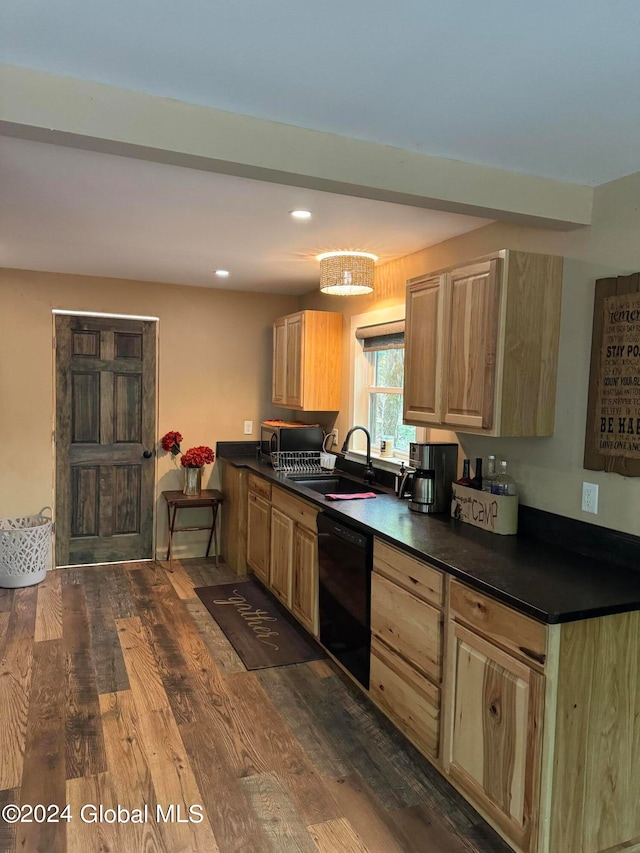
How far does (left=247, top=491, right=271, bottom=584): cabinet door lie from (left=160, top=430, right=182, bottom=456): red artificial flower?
0.91 m

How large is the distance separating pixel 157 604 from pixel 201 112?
3.27 meters

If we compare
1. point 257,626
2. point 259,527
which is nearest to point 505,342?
point 257,626

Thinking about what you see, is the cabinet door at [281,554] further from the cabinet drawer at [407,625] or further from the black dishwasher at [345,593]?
the cabinet drawer at [407,625]

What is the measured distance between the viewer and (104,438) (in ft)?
16.6

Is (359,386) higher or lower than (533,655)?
higher

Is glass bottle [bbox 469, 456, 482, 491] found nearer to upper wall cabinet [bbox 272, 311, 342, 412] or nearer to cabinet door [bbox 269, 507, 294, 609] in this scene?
cabinet door [bbox 269, 507, 294, 609]

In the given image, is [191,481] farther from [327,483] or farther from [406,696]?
[406,696]

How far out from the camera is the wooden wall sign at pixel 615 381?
7.43 ft

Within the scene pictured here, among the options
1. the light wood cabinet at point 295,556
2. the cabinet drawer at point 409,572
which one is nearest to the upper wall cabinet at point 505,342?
the cabinet drawer at point 409,572

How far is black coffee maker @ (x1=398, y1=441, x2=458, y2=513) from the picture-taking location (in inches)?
123

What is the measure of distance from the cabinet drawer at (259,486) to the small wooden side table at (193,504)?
0.50 metres

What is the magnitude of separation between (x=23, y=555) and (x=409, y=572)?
318 centimetres

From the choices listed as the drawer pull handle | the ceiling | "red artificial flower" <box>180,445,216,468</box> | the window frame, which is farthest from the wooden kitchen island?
"red artificial flower" <box>180,445,216,468</box>

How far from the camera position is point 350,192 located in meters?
2.21
